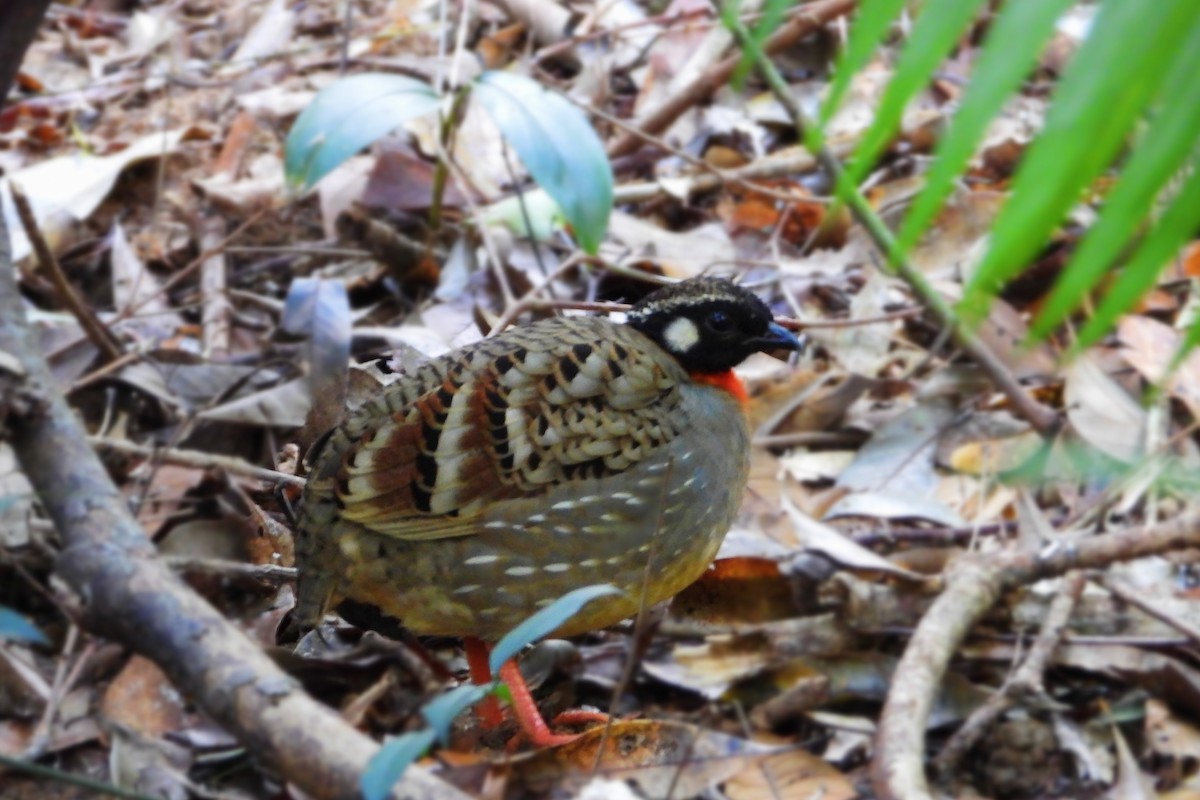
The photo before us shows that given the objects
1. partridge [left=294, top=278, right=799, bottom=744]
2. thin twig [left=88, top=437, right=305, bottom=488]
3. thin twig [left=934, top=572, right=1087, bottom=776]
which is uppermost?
partridge [left=294, top=278, right=799, bottom=744]

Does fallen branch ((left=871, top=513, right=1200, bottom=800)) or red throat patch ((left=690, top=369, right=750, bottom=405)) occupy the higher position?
red throat patch ((left=690, top=369, right=750, bottom=405))

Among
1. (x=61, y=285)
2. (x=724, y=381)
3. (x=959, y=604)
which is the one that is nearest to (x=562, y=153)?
(x=61, y=285)

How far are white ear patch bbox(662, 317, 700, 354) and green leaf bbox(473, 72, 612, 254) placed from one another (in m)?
1.92

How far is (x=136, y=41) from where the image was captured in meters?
8.34

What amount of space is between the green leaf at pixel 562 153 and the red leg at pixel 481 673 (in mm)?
1973

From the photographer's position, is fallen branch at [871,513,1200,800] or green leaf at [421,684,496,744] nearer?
green leaf at [421,684,496,744]

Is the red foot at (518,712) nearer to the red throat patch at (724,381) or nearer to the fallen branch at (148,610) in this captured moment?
the fallen branch at (148,610)

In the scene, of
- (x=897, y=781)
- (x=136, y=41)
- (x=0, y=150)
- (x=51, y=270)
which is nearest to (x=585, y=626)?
(x=897, y=781)

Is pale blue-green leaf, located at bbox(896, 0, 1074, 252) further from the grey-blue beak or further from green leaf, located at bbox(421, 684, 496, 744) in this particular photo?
the grey-blue beak

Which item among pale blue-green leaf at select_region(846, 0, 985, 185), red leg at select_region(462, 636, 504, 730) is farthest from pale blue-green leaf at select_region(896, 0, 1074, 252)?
red leg at select_region(462, 636, 504, 730)

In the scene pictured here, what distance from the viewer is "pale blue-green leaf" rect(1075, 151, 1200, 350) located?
0.80 m

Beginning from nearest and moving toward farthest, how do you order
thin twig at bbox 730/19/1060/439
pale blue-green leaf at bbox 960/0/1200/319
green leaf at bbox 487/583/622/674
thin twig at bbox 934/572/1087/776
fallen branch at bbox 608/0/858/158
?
pale blue-green leaf at bbox 960/0/1200/319
green leaf at bbox 487/583/622/674
thin twig at bbox 934/572/1087/776
thin twig at bbox 730/19/1060/439
fallen branch at bbox 608/0/858/158

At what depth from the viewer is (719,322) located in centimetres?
262

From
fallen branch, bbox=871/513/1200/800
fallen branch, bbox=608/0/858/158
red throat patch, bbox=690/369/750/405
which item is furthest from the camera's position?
fallen branch, bbox=608/0/858/158
